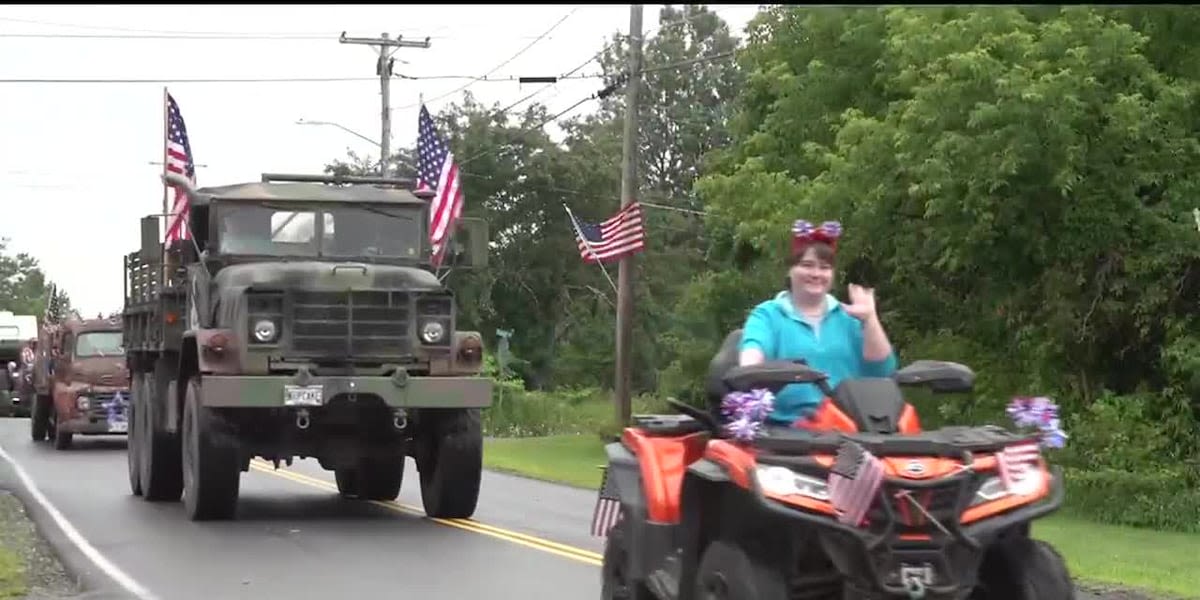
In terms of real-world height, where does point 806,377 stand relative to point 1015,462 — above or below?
above

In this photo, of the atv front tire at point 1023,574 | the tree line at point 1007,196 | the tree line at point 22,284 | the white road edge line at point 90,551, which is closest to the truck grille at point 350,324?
the white road edge line at point 90,551

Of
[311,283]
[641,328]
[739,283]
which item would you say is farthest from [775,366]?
[641,328]

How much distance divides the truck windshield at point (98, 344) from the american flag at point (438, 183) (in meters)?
5.67

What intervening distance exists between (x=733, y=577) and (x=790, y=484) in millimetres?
494

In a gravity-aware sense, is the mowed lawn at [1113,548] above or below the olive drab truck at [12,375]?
below

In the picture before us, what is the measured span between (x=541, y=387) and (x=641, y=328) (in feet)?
12.6

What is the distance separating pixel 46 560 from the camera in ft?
46.0

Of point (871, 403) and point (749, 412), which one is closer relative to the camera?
point (749, 412)

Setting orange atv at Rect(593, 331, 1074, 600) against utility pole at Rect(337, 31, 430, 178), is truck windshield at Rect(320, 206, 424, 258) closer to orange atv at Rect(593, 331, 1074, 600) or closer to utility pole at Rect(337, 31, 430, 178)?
orange atv at Rect(593, 331, 1074, 600)

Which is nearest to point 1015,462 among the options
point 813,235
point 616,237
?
point 813,235

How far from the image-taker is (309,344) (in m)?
16.7

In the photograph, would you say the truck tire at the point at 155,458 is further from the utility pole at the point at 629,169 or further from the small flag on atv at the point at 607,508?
the utility pole at the point at 629,169

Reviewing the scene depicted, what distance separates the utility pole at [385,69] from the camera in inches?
2008

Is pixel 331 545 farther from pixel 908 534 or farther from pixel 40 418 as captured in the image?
pixel 40 418
